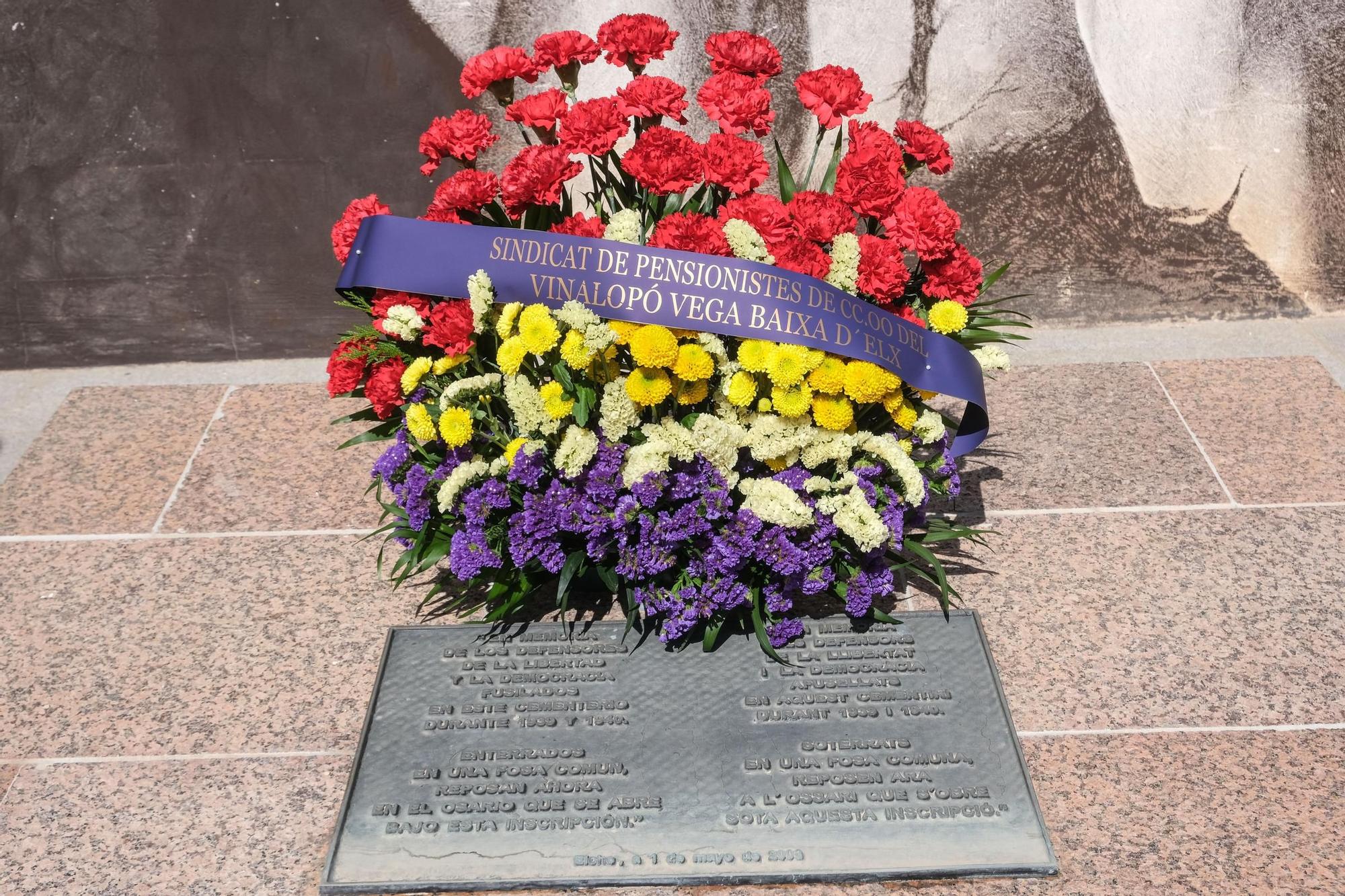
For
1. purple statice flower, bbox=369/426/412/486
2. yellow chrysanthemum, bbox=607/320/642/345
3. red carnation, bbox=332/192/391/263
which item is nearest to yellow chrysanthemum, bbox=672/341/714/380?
yellow chrysanthemum, bbox=607/320/642/345

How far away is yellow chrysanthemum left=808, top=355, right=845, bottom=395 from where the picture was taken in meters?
3.07

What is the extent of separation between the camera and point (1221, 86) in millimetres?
5008

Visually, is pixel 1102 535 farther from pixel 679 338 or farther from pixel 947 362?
pixel 679 338

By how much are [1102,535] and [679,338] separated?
1641mm

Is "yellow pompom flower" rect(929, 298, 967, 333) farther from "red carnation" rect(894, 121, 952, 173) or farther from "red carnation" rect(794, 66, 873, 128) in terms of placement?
"red carnation" rect(794, 66, 873, 128)

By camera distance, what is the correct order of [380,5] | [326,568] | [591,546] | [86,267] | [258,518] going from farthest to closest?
[86,267] → [380,5] → [258,518] → [326,568] → [591,546]

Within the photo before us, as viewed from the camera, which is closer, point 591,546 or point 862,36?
point 591,546

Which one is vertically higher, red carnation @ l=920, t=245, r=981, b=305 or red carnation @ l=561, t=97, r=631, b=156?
red carnation @ l=561, t=97, r=631, b=156

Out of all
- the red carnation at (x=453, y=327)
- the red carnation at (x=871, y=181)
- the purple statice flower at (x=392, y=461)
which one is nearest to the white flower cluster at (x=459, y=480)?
the purple statice flower at (x=392, y=461)

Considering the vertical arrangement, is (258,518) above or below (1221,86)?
below

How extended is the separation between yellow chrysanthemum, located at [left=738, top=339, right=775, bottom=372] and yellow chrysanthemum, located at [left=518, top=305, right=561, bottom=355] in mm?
486

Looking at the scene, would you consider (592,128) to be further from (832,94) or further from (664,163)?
(832,94)

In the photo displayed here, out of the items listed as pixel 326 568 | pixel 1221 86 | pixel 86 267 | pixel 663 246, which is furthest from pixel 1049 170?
pixel 86 267

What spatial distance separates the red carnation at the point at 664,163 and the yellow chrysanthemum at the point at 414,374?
2.54 ft
